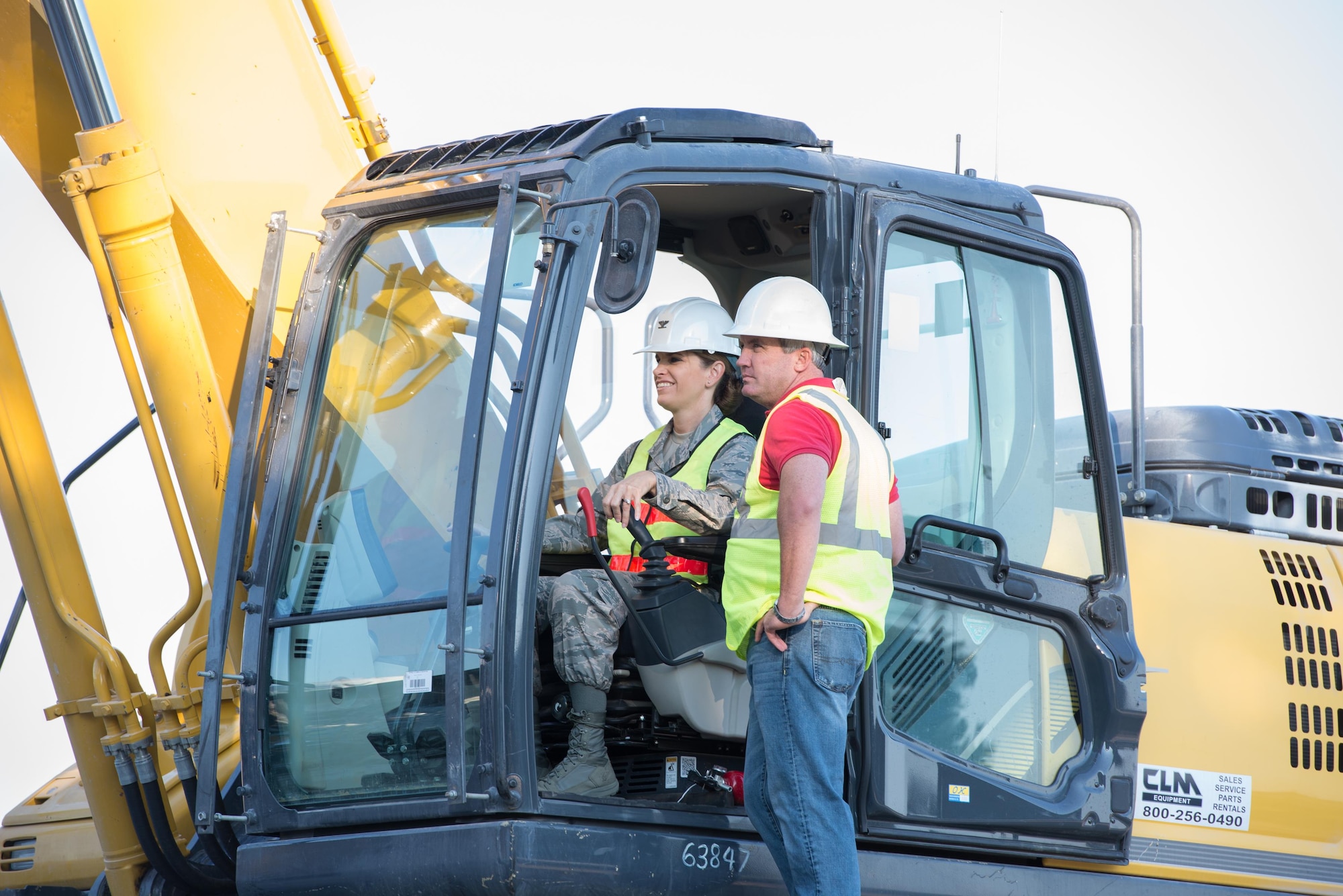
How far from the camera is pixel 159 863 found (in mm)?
3771

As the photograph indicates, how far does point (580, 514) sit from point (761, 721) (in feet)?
4.07

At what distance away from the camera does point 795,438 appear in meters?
3.28

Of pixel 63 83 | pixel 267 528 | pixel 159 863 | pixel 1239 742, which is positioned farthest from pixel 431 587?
pixel 1239 742

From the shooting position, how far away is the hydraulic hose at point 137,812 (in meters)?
3.74

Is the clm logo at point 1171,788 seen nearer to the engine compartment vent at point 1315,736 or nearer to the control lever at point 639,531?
the engine compartment vent at point 1315,736

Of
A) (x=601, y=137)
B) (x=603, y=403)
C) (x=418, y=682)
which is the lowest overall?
(x=418, y=682)

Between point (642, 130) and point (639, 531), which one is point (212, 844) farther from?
point (642, 130)

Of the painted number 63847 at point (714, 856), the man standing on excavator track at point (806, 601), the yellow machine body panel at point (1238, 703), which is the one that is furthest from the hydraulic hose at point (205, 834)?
the yellow machine body panel at point (1238, 703)

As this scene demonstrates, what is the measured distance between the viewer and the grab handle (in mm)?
3801

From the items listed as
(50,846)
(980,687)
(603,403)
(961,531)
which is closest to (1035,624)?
(980,687)

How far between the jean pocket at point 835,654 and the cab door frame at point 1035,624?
1.27ft

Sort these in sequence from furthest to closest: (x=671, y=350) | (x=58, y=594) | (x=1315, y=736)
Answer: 1. (x=1315, y=736)
2. (x=671, y=350)
3. (x=58, y=594)

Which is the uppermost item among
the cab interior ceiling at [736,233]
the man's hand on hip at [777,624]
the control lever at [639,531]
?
the cab interior ceiling at [736,233]

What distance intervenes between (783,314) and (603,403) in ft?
6.43
